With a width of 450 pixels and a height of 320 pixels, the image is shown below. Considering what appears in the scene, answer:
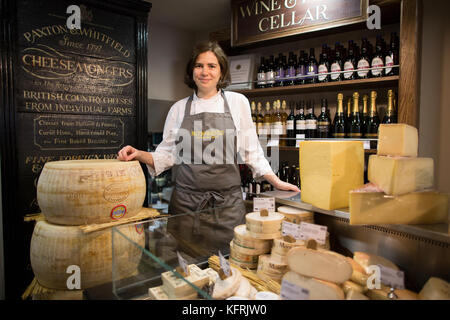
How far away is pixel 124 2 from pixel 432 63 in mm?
2407

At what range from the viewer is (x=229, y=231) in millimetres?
1193

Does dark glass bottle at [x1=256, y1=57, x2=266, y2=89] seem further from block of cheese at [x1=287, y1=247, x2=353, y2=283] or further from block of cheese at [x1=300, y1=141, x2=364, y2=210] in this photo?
block of cheese at [x1=287, y1=247, x2=353, y2=283]

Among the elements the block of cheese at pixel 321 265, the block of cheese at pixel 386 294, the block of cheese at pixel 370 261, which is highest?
the block of cheese at pixel 321 265

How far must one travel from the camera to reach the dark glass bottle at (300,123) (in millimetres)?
2763

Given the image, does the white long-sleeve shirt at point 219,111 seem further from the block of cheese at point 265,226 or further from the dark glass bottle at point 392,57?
the dark glass bottle at point 392,57

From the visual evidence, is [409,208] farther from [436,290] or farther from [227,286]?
[227,286]

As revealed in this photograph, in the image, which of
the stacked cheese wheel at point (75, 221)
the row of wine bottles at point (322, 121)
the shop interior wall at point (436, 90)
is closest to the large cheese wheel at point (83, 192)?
the stacked cheese wheel at point (75, 221)

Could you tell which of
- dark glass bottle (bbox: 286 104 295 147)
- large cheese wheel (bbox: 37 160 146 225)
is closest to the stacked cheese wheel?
large cheese wheel (bbox: 37 160 146 225)

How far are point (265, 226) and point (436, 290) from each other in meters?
0.47

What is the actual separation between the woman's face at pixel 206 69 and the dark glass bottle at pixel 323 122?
1.23 metres

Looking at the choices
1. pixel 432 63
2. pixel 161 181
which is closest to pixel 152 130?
pixel 161 181

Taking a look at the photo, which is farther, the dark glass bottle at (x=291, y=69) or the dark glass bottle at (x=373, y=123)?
the dark glass bottle at (x=291, y=69)

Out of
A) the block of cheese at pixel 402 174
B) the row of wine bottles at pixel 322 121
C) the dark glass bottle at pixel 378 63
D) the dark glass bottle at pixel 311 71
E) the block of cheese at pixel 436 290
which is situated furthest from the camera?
the dark glass bottle at pixel 311 71

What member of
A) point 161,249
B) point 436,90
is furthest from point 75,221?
point 436,90
